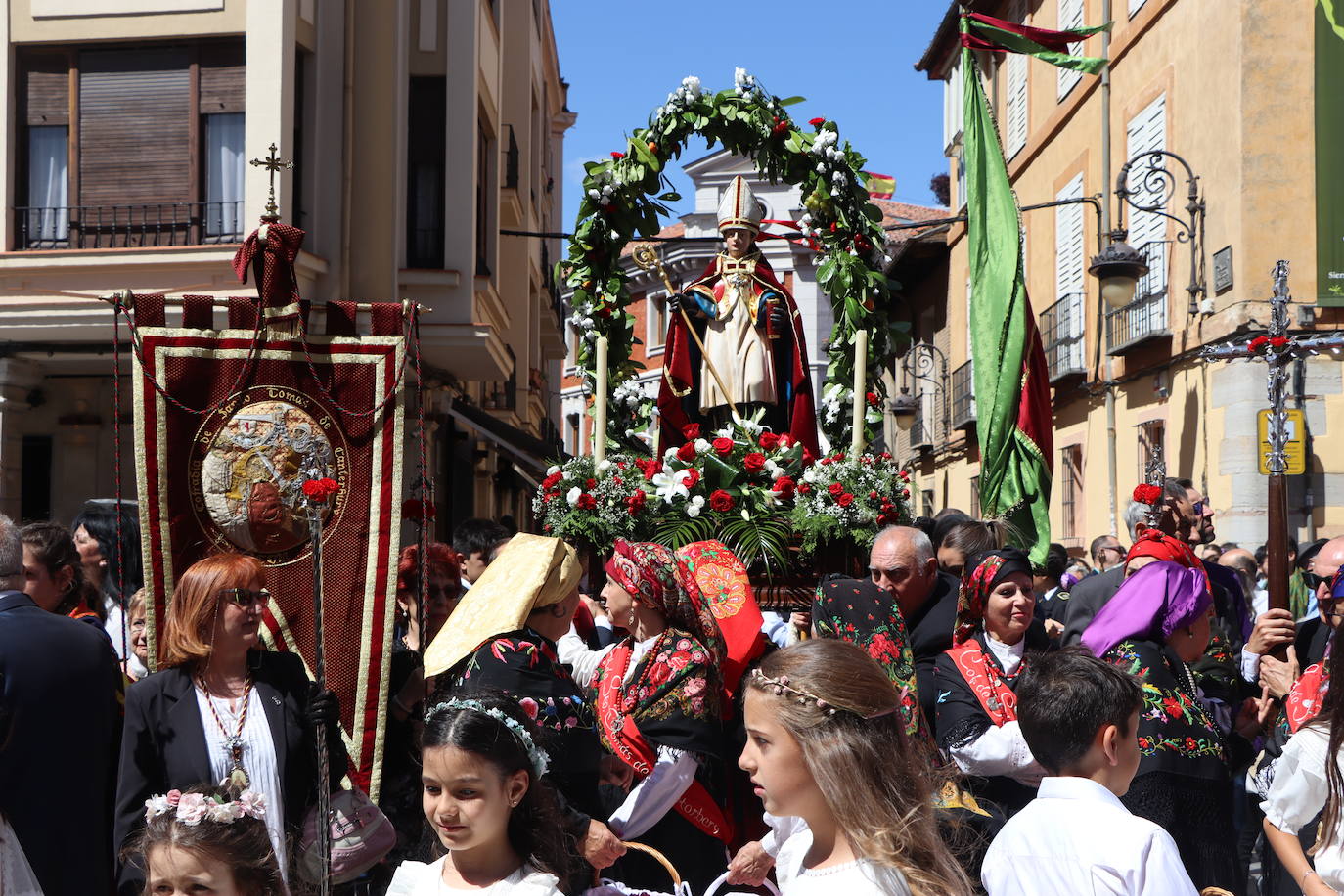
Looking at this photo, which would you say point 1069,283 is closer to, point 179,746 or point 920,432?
point 920,432

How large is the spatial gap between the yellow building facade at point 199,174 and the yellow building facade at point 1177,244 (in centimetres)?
586

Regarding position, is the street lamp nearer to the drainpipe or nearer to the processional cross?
the drainpipe

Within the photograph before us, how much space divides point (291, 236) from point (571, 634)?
2209 millimetres

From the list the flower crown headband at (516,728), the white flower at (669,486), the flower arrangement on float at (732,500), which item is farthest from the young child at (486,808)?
the white flower at (669,486)

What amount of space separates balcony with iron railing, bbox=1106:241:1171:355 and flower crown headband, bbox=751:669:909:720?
13.4 meters

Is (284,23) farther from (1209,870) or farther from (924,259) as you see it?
(924,259)

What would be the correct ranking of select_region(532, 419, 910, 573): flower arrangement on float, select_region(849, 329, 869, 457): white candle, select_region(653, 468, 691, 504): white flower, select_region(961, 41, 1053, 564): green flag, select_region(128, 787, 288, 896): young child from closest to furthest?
select_region(128, 787, 288, 896): young child < select_region(532, 419, 910, 573): flower arrangement on float < select_region(653, 468, 691, 504): white flower < select_region(849, 329, 869, 457): white candle < select_region(961, 41, 1053, 564): green flag

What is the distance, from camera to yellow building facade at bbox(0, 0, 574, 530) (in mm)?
12039

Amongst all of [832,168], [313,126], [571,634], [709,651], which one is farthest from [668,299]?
[313,126]

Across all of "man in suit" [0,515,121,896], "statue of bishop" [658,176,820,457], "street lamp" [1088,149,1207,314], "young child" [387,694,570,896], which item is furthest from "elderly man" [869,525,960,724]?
"street lamp" [1088,149,1207,314]

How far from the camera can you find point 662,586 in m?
4.75

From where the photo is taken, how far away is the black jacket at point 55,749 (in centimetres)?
407

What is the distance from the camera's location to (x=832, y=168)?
8867mm

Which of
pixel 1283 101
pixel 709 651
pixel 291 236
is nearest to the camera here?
pixel 709 651
